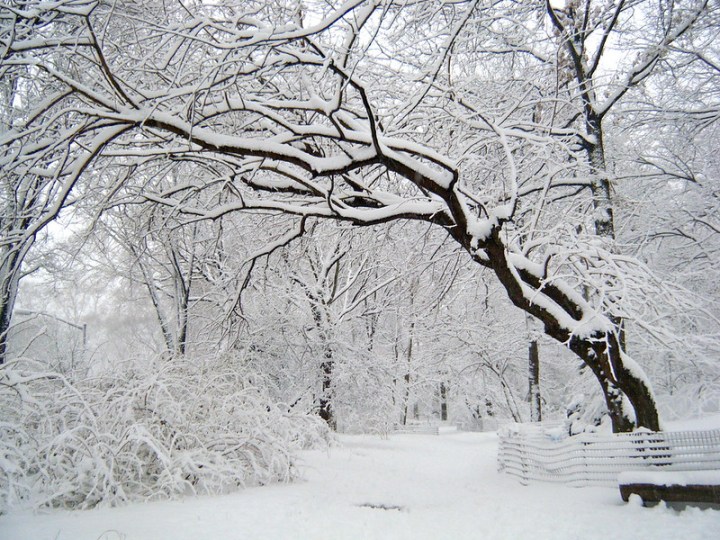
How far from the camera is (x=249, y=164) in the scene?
689cm

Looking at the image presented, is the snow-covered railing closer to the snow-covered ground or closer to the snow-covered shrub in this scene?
the snow-covered ground

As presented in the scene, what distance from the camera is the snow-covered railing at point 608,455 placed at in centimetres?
659

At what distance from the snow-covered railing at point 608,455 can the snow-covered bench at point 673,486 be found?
54cm

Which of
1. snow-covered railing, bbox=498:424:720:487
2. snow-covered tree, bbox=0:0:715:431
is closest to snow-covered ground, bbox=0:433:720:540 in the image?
snow-covered railing, bbox=498:424:720:487

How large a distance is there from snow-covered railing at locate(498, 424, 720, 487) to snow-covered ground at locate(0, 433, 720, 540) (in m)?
0.33

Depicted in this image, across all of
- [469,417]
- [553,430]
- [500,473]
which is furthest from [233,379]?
[469,417]

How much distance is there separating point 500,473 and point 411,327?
477 inches

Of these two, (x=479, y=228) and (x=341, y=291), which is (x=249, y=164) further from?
(x=341, y=291)

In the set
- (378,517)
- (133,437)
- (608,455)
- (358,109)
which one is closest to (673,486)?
(608,455)

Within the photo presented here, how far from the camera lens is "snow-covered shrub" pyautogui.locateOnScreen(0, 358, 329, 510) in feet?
20.0

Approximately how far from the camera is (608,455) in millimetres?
7531

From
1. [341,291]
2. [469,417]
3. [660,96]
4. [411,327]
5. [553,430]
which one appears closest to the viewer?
[660,96]

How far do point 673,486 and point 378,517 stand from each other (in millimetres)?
3599

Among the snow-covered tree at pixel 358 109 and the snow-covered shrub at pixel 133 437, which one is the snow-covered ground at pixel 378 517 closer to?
the snow-covered shrub at pixel 133 437
